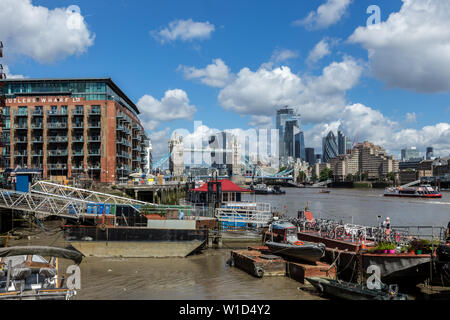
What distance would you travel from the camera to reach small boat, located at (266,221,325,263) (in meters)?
24.5

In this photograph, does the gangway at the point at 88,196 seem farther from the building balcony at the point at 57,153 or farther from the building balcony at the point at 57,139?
the building balcony at the point at 57,139

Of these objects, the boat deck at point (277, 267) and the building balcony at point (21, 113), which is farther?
the building balcony at point (21, 113)

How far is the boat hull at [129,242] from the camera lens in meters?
29.9

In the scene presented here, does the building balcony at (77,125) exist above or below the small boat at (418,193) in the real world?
above

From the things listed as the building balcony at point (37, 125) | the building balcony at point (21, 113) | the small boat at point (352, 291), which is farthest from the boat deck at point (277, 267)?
the building balcony at point (21, 113)

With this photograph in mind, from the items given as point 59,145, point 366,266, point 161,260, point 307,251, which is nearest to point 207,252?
point 161,260

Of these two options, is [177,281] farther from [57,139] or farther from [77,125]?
[57,139]

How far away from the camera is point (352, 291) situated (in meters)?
18.9

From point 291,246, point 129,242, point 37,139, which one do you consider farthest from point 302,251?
point 37,139

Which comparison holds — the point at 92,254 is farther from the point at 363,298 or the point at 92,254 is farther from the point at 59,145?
the point at 59,145

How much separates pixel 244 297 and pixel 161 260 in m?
10.0

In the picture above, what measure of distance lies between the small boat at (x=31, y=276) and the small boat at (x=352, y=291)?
1220 centimetres

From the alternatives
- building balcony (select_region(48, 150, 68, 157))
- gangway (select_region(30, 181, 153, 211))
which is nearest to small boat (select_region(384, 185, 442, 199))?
building balcony (select_region(48, 150, 68, 157))

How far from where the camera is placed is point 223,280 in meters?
24.7
